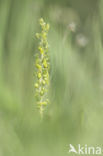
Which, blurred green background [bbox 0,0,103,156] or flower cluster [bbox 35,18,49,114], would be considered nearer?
blurred green background [bbox 0,0,103,156]

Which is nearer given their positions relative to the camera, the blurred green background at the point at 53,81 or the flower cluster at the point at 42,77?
the blurred green background at the point at 53,81

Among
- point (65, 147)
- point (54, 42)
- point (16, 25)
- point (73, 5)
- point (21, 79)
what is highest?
point (73, 5)

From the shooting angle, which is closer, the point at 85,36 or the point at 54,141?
the point at 54,141

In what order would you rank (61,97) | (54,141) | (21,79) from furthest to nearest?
1. (21,79)
2. (61,97)
3. (54,141)

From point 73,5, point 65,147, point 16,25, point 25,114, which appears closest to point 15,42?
point 16,25

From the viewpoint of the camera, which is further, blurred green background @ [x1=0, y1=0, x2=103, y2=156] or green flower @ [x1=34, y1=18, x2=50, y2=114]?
green flower @ [x1=34, y1=18, x2=50, y2=114]

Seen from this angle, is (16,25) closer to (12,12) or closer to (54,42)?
(12,12)

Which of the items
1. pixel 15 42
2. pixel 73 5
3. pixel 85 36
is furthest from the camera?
pixel 73 5

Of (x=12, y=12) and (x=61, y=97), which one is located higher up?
(x=12, y=12)
